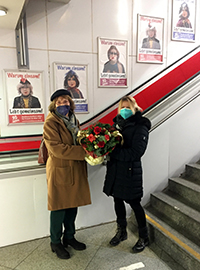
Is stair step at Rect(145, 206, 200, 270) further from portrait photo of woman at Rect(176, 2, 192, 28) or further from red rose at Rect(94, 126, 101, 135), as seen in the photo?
portrait photo of woman at Rect(176, 2, 192, 28)

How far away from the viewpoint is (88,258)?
7.35ft

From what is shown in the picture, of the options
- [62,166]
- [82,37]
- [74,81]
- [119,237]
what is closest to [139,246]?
[119,237]

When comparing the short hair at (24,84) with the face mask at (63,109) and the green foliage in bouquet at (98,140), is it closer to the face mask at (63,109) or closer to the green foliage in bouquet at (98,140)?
the face mask at (63,109)

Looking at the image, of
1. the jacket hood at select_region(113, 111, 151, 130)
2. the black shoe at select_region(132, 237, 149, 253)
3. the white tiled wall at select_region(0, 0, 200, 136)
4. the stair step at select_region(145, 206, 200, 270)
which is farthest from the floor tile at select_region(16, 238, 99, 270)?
the jacket hood at select_region(113, 111, 151, 130)

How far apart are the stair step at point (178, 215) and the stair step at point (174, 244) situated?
80 millimetres

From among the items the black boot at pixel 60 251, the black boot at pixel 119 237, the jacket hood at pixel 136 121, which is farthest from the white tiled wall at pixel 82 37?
the black boot at pixel 119 237

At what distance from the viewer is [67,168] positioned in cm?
212

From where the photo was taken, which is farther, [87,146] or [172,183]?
[172,183]

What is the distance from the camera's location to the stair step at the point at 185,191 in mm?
2557

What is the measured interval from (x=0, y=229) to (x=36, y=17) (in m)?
2.55

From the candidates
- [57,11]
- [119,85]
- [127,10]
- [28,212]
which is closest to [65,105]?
[119,85]

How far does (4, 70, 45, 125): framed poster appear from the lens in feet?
7.72

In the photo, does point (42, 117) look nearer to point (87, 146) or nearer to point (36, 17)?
point (87, 146)

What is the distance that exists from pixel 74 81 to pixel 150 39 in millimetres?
1275
